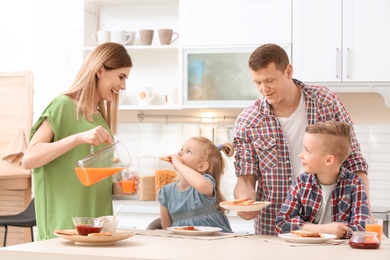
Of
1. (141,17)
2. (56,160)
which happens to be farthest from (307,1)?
(56,160)

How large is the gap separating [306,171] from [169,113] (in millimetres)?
2579

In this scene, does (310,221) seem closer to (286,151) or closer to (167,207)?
(286,151)

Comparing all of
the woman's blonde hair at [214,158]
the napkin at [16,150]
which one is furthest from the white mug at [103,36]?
the woman's blonde hair at [214,158]

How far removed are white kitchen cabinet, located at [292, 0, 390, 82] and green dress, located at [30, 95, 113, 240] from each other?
7.09 ft

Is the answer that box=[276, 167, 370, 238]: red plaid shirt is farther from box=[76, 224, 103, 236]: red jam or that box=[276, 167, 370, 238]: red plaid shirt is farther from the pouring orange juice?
box=[76, 224, 103, 236]: red jam

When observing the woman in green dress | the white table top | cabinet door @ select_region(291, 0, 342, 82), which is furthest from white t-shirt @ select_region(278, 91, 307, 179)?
cabinet door @ select_region(291, 0, 342, 82)

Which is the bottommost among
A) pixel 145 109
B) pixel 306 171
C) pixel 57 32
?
pixel 306 171

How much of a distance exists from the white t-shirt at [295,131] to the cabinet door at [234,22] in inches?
65.7

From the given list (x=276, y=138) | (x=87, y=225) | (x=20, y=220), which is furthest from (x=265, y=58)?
(x=20, y=220)

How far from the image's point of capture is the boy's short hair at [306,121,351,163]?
290cm

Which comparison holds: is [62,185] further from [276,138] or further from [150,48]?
[150,48]

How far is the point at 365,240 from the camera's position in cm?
246

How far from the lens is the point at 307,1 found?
188 inches

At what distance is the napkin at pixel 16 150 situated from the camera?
5355 mm
